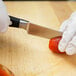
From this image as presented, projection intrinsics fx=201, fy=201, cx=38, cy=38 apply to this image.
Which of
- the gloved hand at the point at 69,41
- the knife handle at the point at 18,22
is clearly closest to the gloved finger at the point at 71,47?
the gloved hand at the point at 69,41

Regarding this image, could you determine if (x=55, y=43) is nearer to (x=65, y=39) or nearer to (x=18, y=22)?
(x=65, y=39)

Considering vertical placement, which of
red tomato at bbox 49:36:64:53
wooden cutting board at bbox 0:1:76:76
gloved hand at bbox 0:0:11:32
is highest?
gloved hand at bbox 0:0:11:32

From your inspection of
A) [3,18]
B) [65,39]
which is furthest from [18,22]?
[65,39]

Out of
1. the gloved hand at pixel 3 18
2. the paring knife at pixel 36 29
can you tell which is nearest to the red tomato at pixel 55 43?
the paring knife at pixel 36 29

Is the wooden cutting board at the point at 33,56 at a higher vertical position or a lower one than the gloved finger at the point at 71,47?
lower

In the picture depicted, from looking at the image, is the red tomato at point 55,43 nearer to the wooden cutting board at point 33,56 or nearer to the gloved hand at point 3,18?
the wooden cutting board at point 33,56


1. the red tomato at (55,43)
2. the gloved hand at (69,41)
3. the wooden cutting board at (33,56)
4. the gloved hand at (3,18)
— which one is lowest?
the wooden cutting board at (33,56)

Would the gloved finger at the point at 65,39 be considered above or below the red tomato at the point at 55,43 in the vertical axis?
above

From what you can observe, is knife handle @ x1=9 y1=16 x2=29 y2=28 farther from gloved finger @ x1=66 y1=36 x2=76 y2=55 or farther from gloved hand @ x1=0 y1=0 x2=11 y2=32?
gloved finger @ x1=66 y1=36 x2=76 y2=55

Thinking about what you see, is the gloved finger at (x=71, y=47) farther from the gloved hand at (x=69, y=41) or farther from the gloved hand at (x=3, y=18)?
the gloved hand at (x=3, y=18)

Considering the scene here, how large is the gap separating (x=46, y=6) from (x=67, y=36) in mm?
445

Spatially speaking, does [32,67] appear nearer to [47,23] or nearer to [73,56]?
[73,56]

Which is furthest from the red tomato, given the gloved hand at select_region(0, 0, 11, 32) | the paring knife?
the gloved hand at select_region(0, 0, 11, 32)

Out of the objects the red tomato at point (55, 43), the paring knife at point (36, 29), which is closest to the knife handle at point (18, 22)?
the paring knife at point (36, 29)
